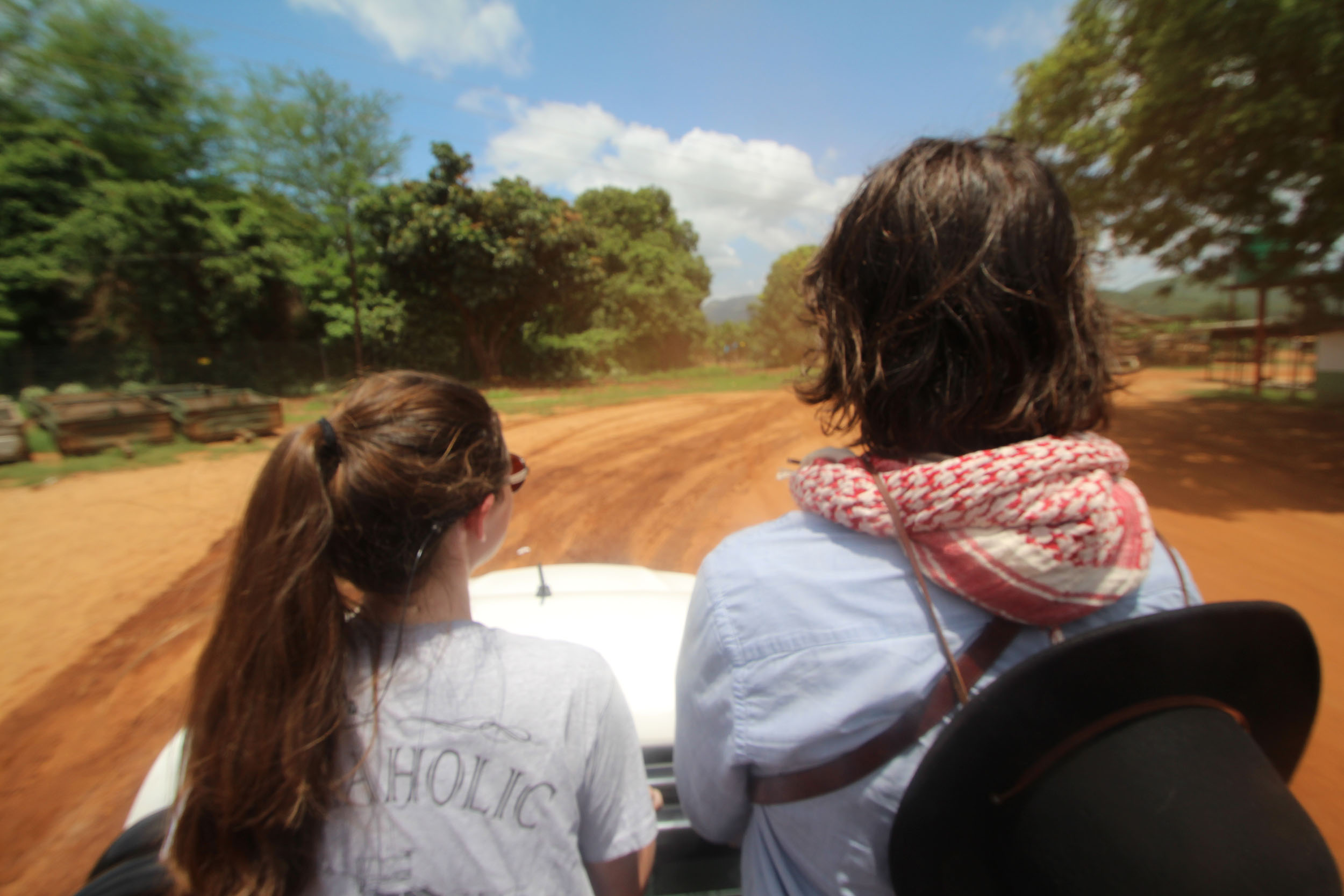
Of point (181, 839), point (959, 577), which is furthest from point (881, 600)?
point (181, 839)

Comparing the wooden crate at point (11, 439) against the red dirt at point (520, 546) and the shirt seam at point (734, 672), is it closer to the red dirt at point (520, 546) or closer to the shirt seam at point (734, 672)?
the red dirt at point (520, 546)

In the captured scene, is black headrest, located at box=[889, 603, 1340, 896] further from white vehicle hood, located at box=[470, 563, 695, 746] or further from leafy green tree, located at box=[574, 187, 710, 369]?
leafy green tree, located at box=[574, 187, 710, 369]

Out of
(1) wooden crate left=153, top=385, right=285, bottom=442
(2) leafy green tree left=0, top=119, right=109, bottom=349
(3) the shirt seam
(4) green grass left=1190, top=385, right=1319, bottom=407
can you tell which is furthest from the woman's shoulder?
(2) leafy green tree left=0, top=119, right=109, bottom=349

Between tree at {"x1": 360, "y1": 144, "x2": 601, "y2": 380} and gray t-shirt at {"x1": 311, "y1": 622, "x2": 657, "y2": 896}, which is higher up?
tree at {"x1": 360, "y1": 144, "x2": 601, "y2": 380}

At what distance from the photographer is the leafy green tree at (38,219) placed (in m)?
17.8

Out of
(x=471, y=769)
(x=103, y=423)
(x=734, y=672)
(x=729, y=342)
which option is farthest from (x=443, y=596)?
(x=729, y=342)

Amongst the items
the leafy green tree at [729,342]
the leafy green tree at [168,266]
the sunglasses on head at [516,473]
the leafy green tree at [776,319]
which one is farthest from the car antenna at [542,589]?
the leafy green tree at [729,342]

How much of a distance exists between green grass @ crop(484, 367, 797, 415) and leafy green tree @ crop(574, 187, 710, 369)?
9.58ft

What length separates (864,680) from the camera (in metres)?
0.80

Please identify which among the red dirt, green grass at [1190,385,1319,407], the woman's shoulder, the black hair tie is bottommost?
green grass at [1190,385,1319,407]

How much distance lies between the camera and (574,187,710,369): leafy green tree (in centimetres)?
2994

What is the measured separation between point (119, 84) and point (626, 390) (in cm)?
1988

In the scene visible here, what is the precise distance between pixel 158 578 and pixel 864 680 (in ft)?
20.7

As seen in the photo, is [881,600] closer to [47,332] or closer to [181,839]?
[181,839]
